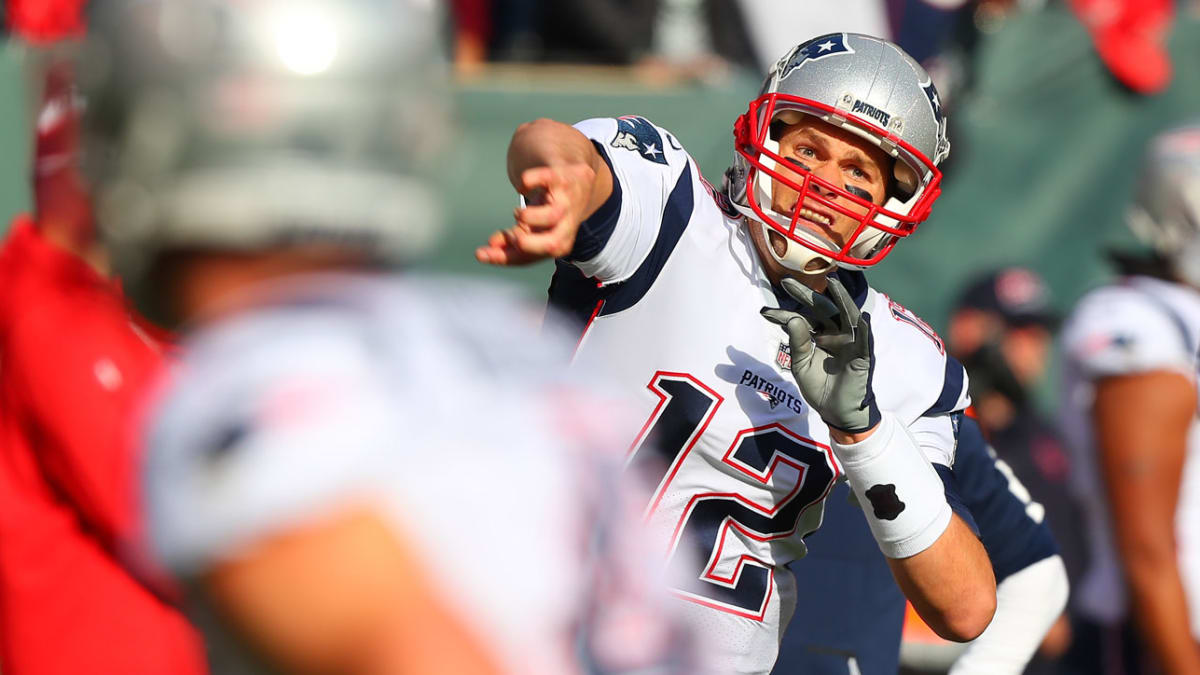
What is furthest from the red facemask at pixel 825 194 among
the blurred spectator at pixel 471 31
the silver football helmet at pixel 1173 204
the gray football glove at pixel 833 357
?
the blurred spectator at pixel 471 31

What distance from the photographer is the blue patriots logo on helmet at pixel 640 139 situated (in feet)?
8.07

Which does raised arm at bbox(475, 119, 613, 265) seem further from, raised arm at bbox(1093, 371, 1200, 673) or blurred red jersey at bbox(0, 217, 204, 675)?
raised arm at bbox(1093, 371, 1200, 673)

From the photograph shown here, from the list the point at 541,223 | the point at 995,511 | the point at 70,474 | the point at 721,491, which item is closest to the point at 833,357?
the point at 721,491

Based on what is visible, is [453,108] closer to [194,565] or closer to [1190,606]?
[194,565]

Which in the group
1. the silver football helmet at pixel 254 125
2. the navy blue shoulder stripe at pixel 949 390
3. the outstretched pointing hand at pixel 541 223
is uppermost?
the silver football helmet at pixel 254 125

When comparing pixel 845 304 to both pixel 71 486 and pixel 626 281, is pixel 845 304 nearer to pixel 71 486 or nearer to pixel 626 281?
pixel 626 281

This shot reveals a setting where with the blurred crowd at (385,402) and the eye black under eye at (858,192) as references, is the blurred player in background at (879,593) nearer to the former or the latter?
the blurred crowd at (385,402)

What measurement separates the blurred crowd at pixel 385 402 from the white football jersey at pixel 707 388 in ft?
1.30

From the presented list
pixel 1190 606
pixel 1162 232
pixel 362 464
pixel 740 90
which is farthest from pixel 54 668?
pixel 740 90

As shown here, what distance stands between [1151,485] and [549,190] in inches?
83.6

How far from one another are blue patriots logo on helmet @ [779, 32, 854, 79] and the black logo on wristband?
761mm

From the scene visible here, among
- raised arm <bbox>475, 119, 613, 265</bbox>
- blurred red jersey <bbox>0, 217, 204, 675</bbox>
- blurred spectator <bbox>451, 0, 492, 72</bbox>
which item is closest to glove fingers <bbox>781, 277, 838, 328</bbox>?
raised arm <bbox>475, 119, 613, 265</bbox>

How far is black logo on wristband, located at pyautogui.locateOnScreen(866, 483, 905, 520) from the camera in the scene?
92.4 inches

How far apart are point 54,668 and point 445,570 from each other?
167 centimetres
